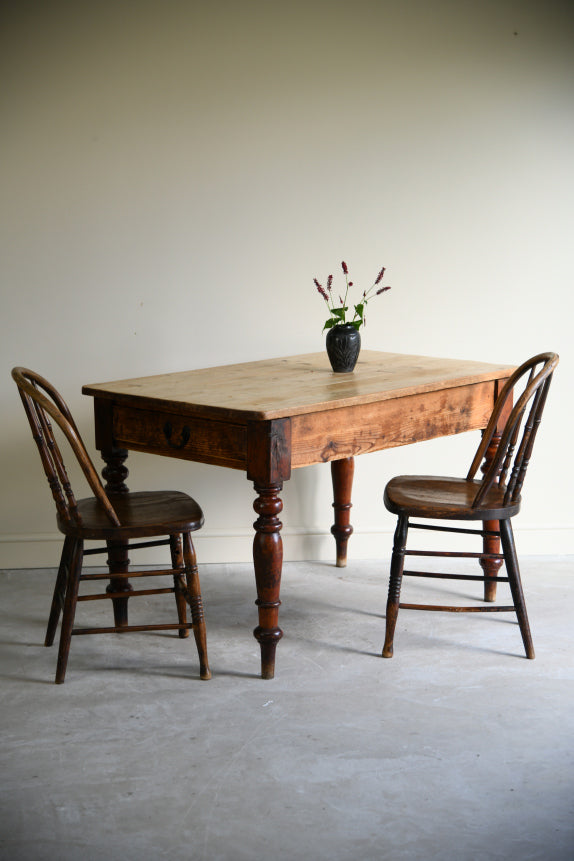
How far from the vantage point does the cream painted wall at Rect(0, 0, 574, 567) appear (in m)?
3.62

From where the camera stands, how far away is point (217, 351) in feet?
12.5

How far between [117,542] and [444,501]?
39.5 inches

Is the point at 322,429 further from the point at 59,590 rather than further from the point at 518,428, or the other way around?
the point at 59,590

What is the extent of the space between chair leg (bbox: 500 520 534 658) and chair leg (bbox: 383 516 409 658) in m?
0.29

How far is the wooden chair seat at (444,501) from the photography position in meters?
2.85

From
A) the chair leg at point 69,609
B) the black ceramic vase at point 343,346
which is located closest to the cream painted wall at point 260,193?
the black ceramic vase at point 343,346

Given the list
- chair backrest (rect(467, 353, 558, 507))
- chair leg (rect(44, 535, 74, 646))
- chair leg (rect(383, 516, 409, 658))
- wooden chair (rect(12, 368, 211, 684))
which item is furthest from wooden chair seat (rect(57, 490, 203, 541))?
chair backrest (rect(467, 353, 558, 507))

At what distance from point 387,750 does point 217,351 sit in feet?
6.13

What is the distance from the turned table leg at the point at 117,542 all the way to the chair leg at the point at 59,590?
0.15 m

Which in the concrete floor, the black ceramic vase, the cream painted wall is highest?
the cream painted wall

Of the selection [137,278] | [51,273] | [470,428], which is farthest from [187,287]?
[470,428]

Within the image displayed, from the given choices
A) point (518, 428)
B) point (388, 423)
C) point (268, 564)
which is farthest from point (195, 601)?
point (518, 428)

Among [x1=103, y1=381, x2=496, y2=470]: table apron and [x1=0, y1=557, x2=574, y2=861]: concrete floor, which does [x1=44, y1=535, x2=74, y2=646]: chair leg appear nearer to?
[x1=0, y1=557, x2=574, y2=861]: concrete floor

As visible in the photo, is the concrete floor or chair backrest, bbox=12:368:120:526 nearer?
the concrete floor
